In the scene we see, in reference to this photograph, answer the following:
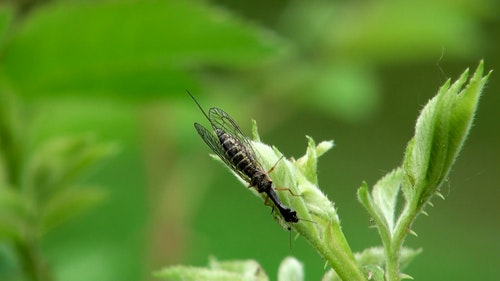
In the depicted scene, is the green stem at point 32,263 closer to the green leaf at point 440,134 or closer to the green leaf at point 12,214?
the green leaf at point 12,214

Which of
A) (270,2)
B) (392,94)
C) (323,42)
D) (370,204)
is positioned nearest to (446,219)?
(392,94)

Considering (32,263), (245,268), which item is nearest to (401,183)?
(245,268)

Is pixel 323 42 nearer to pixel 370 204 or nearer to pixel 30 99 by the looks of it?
pixel 30 99

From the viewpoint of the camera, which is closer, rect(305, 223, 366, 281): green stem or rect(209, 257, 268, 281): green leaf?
rect(305, 223, 366, 281): green stem

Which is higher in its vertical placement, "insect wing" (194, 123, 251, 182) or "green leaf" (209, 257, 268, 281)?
"insect wing" (194, 123, 251, 182)

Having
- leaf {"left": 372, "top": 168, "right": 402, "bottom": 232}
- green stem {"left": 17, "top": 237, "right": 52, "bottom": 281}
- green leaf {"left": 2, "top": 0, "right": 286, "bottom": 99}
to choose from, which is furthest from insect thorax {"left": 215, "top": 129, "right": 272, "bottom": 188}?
green leaf {"left": 2, "top": 0, "right": 286, "bottom": 99}

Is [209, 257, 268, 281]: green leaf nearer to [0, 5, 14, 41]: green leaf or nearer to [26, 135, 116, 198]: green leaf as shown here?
[26, 135, 116, 198]: green leaf

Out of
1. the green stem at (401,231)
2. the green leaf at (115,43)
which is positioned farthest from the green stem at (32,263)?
the green stem at (401,231)
